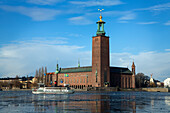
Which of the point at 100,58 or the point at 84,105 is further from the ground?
the point at 100,58

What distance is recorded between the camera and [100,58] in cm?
16188

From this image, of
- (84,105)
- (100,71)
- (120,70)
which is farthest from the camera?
(120,70)

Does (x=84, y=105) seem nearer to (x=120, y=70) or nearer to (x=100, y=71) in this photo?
(x=100, y=71)

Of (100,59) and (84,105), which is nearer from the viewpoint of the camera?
(84,105)

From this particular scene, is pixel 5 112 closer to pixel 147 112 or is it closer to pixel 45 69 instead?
pixel 147 112

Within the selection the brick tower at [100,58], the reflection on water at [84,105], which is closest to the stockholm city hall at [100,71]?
the brick tower at [100,58]

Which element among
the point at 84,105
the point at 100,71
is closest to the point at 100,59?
the point at 100,71

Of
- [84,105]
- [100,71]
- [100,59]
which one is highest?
[100,59]

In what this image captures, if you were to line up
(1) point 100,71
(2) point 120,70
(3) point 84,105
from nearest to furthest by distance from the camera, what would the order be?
1. (3) point 84,105
2. (1) point 100,71
3. (2) point 120,70

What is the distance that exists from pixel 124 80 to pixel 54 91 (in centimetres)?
9966

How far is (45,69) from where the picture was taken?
170125 mm

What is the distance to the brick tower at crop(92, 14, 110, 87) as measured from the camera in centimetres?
16088

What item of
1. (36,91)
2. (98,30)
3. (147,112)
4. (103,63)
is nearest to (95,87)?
(103,63)

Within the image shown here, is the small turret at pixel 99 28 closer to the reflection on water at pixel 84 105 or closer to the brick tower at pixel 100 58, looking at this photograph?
the brick tower at pixel 100 58
